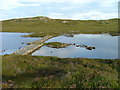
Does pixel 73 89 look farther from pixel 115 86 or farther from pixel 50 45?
pixel 50 45

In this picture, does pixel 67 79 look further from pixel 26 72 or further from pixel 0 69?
pixel 0 69

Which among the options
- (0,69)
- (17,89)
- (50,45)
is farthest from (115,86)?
(50,45)

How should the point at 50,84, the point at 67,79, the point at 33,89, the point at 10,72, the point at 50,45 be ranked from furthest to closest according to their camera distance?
the point at 50,45 < the point at 10,72 < the point at 67,79 < the point at 50,84 < the point at 33,89

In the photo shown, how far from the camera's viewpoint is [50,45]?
63375mm

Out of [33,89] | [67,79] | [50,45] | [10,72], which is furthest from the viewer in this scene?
[50,45]

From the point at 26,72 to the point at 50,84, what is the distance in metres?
5.18

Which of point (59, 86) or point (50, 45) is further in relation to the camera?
point (50, 45)

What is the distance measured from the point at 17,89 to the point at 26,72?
5256 millimetres

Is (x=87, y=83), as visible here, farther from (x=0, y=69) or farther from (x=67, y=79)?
(x=0, y=69)

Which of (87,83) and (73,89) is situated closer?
(73,89)

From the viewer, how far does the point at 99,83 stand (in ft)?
27.9

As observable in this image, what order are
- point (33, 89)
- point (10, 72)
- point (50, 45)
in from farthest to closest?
point (50, 45), point (10, 72), point (33, 89)

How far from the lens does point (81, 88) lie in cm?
809

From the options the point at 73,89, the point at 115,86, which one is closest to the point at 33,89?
the point at 73,89
